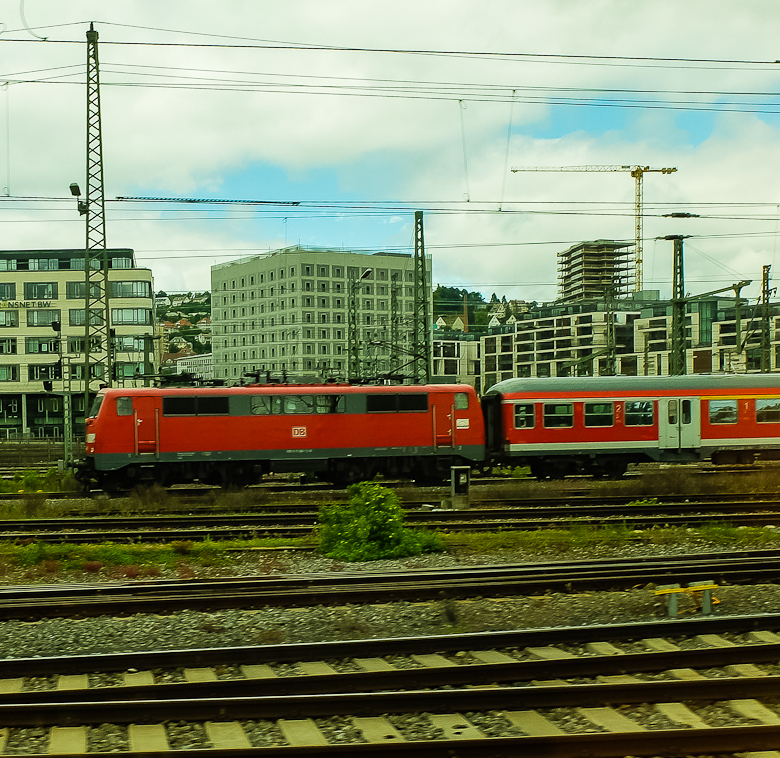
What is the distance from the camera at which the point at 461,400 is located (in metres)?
22.5

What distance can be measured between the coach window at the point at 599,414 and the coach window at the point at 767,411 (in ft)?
14.9

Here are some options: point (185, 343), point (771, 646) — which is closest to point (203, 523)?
point (771, 646)

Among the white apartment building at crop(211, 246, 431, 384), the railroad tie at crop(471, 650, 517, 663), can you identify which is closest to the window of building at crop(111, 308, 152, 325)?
the white apartment building at crop(211, 246, 431, 384)

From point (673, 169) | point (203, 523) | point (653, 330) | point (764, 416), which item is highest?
A: point (673, 169)

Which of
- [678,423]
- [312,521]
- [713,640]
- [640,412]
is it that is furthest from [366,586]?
[678,423]

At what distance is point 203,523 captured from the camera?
647 inches

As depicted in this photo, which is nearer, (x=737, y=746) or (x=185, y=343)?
(x=737, y=746)

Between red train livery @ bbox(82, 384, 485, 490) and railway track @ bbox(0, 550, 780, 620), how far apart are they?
1046 cm

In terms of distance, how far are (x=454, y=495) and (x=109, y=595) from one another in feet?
30.4

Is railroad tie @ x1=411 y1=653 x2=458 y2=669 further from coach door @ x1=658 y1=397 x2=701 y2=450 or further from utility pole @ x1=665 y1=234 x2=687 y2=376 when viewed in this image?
utility pole @ x1=665 y1=234 x2=687 y2=376

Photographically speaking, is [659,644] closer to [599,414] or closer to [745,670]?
[745,670]

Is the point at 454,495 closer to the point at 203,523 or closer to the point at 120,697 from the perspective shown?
the point at 203,523

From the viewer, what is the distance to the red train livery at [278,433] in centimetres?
2114

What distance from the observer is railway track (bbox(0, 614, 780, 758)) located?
535 cm
